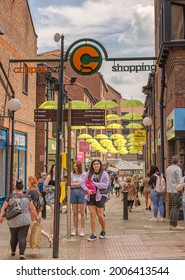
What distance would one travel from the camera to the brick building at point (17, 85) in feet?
55.3

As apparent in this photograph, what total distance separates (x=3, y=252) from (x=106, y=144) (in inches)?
1357

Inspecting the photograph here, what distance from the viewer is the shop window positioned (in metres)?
13.5

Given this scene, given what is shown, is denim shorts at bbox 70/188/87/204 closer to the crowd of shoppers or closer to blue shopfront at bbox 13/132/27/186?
the crowd of shoppers

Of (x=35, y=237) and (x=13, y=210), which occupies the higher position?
(x=13, y=210)

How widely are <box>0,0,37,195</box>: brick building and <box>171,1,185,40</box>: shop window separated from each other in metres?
5.46

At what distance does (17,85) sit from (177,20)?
800cm

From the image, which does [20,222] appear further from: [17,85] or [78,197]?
[17,85]

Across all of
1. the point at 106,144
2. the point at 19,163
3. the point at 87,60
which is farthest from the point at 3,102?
the point at 106,144

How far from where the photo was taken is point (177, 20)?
1362 cm

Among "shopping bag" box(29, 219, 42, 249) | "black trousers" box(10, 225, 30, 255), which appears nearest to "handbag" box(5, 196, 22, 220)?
"black trousers" box(10, 225, 30, 255)

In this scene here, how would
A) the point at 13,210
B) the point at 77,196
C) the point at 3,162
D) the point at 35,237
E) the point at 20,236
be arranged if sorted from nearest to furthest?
the point at 13,210
the point at 20,236
the point at 35,237
the point at 77,196
the point at 3,162

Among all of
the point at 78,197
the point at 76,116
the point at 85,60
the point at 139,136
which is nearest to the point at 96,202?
the point at 78,197

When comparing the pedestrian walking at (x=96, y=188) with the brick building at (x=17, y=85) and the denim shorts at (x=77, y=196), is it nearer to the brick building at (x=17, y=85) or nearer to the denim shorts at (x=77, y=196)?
the denim shorts at (x=77, y=196)

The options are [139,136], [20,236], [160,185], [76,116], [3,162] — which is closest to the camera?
[20,236]
